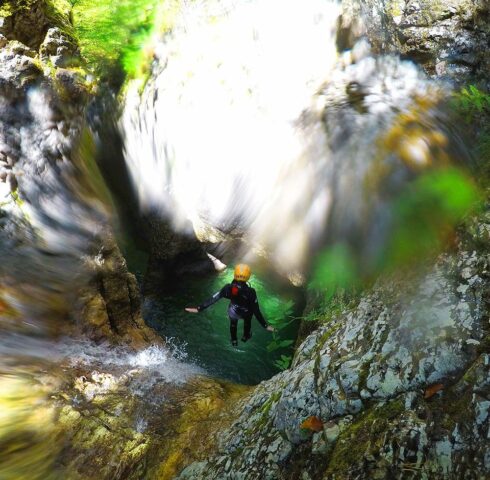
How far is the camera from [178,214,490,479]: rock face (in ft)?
7.13

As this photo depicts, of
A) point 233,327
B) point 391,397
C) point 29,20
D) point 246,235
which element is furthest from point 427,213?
point 29,20

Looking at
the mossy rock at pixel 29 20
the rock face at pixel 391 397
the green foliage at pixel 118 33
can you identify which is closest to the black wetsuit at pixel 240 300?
the rock face at pixel 391 397

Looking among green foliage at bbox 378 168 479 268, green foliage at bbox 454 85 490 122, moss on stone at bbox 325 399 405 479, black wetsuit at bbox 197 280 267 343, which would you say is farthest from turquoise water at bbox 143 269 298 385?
green foliage at bbox 454 85 490 122

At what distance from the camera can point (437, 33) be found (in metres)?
6.05

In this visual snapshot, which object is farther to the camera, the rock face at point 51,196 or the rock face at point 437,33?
the rock face at point 437,33

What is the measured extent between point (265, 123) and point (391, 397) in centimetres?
511

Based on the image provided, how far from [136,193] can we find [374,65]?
5500mm

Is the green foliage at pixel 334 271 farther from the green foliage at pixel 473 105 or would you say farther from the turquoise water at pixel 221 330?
the green foliage at pixel 473 105

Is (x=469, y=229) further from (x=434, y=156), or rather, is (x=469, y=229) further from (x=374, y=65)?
(x=374, y=65)

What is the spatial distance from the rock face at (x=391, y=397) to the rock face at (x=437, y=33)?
436 centimetres

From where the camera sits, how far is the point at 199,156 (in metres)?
7.16

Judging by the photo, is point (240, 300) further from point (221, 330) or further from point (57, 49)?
point (57, 49)

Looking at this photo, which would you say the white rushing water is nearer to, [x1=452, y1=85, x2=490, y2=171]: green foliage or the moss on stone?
[x1=452, y1=85, x2=490, y2=171]: green foliage

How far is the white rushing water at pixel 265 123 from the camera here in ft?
17.1
